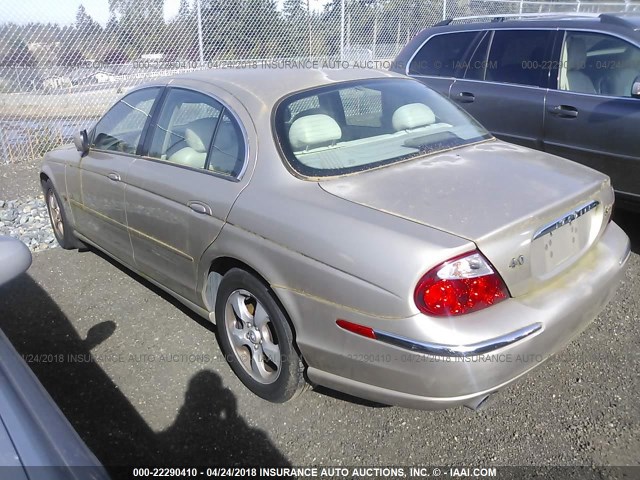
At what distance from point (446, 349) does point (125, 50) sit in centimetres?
828

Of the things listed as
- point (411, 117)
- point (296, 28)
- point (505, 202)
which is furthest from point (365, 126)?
point (296, 28)

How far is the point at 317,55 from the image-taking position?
10758 millimetres

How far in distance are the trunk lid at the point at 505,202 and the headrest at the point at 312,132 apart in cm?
35

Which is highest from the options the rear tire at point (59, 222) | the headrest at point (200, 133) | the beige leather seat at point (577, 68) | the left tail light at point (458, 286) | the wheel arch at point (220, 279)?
the beige leather seat at point (577, 68)

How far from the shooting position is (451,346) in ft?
6.79

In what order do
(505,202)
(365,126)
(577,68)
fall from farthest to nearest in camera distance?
(577,68)
(365,126)
(505,202)

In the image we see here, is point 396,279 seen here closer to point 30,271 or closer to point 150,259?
point 150,259

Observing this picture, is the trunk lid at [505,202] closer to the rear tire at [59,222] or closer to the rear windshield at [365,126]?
the rear windshield at [365,126]

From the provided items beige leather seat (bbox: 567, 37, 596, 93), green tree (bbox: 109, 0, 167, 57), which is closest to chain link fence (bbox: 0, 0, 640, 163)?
green tree (bbox: 109, 0, 167, 57)

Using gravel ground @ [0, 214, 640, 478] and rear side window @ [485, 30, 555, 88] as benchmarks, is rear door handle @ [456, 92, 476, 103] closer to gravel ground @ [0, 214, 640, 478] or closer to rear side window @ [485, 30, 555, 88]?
rear side window @ [485, 30, 555, 88]

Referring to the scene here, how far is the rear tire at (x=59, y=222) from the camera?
483 centimetres

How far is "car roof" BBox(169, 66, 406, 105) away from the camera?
3.05 m

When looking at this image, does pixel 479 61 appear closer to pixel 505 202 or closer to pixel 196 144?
pixel 196 144

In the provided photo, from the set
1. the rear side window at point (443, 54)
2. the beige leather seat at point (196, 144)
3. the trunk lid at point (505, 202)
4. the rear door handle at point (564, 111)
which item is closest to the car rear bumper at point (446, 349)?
the trunk lid at point (505, 202)
